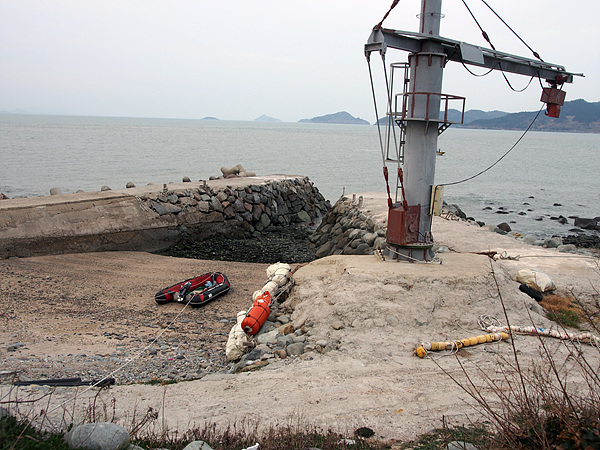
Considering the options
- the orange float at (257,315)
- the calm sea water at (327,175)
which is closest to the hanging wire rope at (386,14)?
the orange float at (257,315)

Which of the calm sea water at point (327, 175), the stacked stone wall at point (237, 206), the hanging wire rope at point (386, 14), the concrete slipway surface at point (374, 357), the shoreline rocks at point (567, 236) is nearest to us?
the concrete slipway surface at point (374, 357)

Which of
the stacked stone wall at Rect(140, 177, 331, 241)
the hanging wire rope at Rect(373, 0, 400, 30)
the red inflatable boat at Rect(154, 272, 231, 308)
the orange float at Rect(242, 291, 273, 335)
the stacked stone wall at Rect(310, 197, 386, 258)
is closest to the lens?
the hanging wire rope at Rect(373, 0, 400, 30)

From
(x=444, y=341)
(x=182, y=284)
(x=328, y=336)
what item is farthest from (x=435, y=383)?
(x=182, y=284)

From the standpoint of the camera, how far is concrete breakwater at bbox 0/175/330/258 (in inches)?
601

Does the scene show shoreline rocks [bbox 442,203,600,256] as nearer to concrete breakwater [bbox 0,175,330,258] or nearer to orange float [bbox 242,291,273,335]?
concrete breakwater [bbox 0,175,330,258]

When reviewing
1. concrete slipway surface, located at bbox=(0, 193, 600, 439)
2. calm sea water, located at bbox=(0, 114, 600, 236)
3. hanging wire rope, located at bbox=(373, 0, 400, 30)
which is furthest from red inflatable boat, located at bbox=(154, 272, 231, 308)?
calm sea water, located at bbox=(0, 114, 600, 236)

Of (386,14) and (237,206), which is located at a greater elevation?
(386,14)

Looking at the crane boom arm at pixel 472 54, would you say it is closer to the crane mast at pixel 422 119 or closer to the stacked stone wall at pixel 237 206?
→ the crane mast at pixel 422 119

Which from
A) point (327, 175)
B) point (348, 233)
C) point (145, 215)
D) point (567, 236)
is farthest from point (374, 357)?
point (327, 175)

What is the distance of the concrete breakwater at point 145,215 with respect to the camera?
15258 mm

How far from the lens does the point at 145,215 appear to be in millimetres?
18172

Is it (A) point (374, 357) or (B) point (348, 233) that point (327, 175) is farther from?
(A) point (374, 357)

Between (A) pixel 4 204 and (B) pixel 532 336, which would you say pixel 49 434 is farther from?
(A) pixel 4 204

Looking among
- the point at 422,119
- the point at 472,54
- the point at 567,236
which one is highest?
the point at 472,54
